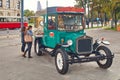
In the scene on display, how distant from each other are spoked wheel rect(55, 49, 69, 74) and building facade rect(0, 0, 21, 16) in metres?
64.8

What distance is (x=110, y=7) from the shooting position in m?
41.7

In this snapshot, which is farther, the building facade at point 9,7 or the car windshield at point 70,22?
the building facade at point 9,7

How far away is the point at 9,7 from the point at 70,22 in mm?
68097

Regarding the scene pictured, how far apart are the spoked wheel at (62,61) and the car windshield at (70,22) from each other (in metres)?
1.58

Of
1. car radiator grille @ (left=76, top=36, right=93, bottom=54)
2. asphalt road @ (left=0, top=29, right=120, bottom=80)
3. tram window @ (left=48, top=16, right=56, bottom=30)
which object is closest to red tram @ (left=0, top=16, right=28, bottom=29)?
asphalt road @ (left=0, top=29, right=120, bottom=80)

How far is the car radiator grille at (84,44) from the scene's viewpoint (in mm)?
10352

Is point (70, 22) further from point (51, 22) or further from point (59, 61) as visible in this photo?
point (59, 61)

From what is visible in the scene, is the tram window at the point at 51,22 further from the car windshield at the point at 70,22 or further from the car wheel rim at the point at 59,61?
the car wheel rim at the point at 59,61

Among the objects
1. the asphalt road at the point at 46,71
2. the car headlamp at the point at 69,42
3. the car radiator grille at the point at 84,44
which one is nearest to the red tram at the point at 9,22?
the asphalt road at the point at 46,71

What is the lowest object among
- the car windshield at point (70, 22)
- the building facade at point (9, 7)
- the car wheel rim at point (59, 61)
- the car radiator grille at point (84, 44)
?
the car wheel rim at point (59, 61)

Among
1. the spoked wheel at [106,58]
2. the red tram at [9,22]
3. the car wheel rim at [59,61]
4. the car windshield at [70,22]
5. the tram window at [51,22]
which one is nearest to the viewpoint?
the car wheel rim at [59,61]

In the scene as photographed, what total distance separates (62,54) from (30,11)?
344ft

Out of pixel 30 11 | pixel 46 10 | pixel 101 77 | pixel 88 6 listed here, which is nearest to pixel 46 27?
pixel 46 10

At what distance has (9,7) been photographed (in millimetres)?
77375
